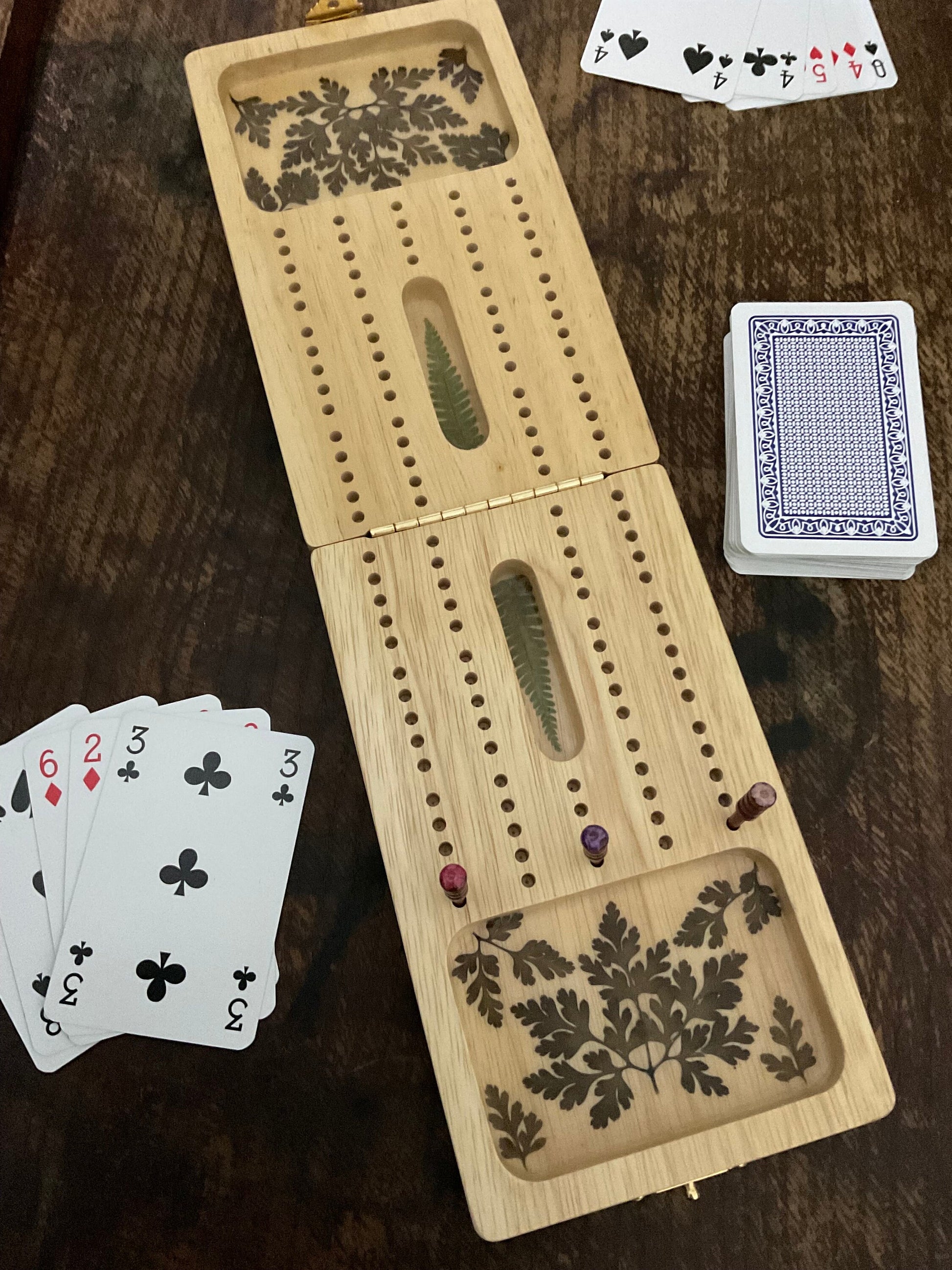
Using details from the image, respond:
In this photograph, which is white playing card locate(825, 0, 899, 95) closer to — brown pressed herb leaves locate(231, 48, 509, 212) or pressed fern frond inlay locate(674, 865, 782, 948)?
brown pressed herb leaves locate(231, 48, 509, 212)

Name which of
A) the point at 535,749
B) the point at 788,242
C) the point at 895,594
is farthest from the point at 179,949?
the point at 788,242

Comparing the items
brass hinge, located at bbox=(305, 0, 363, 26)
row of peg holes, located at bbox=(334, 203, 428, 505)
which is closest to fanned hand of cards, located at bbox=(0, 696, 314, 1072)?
row of peg holes, located at bbox=(334, 203, 428, 505)

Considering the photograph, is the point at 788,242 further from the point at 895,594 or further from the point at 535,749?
the point at 535,749

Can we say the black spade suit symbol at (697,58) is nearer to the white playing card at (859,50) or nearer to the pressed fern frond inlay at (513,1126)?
the white playing card at (859,50)

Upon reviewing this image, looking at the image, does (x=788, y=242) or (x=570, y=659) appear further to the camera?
(x=788, y=242)

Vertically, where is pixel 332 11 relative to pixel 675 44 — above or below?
above

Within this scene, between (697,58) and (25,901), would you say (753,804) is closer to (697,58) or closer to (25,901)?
(25,901)

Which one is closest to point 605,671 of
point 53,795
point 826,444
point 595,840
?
point 595,840
